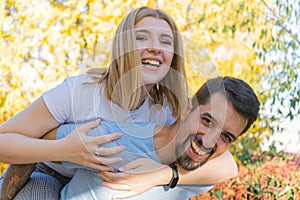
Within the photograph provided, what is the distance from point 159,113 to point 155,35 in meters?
0.33

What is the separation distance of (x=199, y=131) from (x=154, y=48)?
32cm

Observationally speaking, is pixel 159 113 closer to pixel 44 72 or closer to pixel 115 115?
pixel 115 115

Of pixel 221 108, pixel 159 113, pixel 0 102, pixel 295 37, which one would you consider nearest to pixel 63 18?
pixel 0 102

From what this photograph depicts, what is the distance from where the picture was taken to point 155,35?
1.78 metres

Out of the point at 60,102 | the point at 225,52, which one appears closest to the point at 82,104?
the point at 60,102

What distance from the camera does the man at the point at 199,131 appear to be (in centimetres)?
161

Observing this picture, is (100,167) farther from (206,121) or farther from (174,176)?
(206,121)

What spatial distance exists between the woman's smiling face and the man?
0.59 ft

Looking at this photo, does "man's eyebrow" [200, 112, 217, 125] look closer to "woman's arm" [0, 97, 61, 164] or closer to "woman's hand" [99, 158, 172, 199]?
"woman's hand" [99, 158, 172, 199]

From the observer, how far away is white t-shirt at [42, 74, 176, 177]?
1.82m

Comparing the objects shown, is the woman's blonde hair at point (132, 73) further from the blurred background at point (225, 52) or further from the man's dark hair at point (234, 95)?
the blurred background at point (225, 52)

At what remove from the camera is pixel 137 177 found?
1765mm

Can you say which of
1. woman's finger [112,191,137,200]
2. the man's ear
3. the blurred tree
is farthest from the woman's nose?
the blurred tree

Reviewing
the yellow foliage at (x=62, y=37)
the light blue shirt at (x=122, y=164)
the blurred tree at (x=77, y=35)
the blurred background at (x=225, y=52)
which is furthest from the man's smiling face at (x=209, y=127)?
the yellow foliage at (x=62, y=37)
